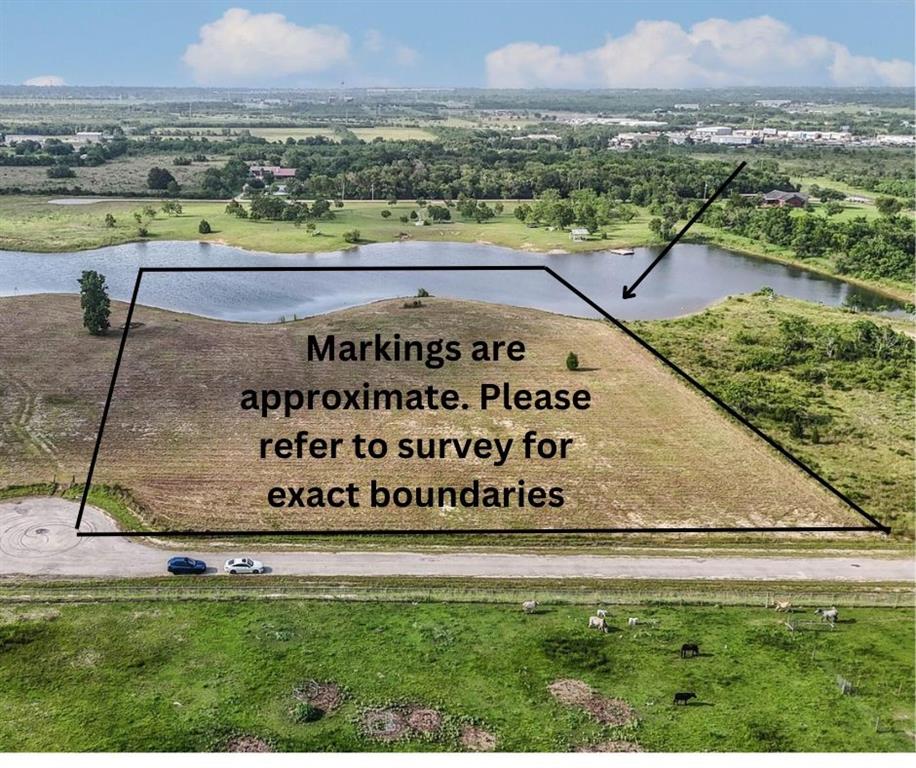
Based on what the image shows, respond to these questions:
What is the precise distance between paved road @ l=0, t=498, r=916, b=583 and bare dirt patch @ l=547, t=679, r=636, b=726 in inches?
197

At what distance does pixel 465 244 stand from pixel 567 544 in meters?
62.0

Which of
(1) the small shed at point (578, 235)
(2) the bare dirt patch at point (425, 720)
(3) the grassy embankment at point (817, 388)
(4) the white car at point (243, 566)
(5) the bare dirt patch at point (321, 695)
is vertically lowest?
(2) the bare dirt patch at point (425, 720)

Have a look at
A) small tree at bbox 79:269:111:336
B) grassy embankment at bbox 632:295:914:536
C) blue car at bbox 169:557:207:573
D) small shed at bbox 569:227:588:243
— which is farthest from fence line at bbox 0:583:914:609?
small shed at bbox 569:227:588:243

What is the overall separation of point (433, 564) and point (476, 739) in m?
7.81

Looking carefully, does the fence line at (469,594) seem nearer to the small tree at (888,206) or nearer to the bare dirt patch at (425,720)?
the bare dirt patch at (425,720)

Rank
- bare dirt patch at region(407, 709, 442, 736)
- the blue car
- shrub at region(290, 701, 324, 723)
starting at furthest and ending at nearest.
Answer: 1. the blue car
2. shrub at region(290, 701, 324, 723)
3. bare dirt patch at region(407, 709, 442, 736)

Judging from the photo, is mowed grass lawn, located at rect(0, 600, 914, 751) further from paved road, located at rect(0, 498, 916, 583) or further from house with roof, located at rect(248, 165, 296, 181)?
house with roof, located at rect(248, 165, 296, 181)

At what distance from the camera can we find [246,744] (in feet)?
63.4

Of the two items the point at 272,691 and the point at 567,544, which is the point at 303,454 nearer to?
the point at 567,544

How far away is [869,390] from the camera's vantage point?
1710 inches

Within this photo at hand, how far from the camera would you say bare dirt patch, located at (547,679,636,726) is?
67.3 ft

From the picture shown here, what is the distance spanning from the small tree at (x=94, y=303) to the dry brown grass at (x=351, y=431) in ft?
3.17

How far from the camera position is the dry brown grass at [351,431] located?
30438 mm

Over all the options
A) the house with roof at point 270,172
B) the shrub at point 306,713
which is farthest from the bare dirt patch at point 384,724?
the house with roof at point 270,172
